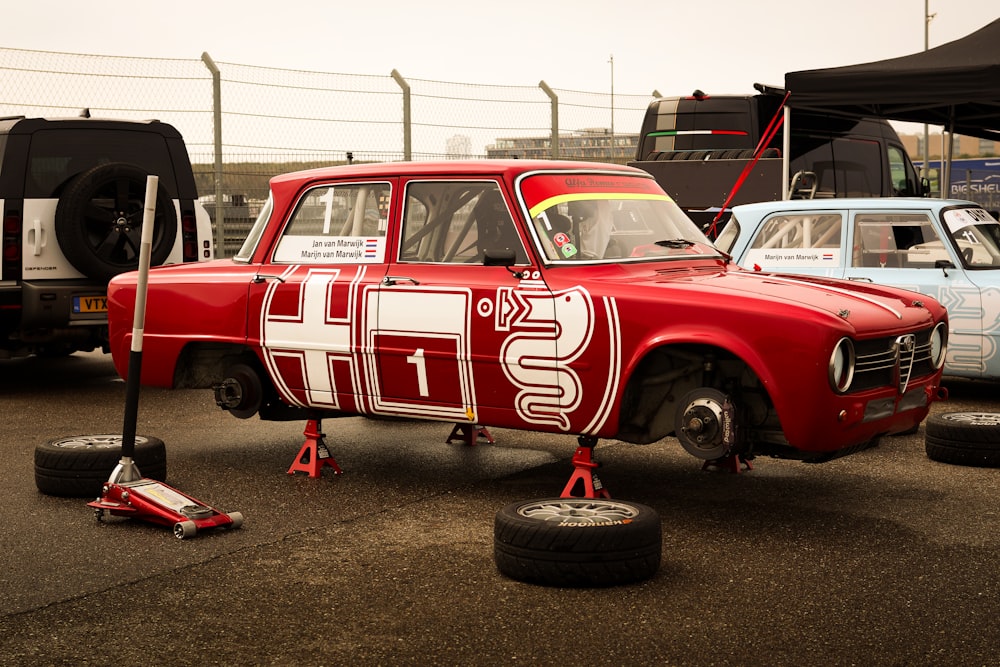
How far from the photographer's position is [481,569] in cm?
532

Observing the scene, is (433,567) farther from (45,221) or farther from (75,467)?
(45,221)

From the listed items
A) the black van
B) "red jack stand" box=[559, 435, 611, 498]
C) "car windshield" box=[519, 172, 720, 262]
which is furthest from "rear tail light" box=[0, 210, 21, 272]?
the black van

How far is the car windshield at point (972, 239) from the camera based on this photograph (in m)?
9.46

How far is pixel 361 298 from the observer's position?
677 centimetres

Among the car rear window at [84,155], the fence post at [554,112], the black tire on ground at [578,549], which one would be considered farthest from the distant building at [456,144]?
the black tire on ground at [578,549]

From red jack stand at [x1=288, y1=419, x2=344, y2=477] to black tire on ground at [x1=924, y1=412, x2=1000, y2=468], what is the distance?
3475 millimetres

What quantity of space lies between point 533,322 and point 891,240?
454 centimetres

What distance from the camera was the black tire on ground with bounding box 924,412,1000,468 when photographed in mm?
7340

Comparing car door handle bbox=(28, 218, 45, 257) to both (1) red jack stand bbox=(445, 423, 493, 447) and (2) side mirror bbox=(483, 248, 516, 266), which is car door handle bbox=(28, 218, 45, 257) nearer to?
(1) red jack stand bbox=(445, 423, 493, 447)

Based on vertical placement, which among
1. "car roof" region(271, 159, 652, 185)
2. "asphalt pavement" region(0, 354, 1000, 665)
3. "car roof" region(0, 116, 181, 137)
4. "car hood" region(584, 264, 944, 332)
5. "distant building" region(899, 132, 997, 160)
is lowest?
"asphalt pavement" region(0, 354, 1000, 665)

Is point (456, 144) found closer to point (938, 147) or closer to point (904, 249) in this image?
point (904, 249)

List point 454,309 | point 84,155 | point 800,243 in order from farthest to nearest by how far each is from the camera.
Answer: point 84,155 < point 800,243 < point 454,309

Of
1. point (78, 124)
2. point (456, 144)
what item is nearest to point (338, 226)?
point (78, 124)

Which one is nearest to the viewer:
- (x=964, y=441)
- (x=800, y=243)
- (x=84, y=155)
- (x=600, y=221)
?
(x=600, y=221)
